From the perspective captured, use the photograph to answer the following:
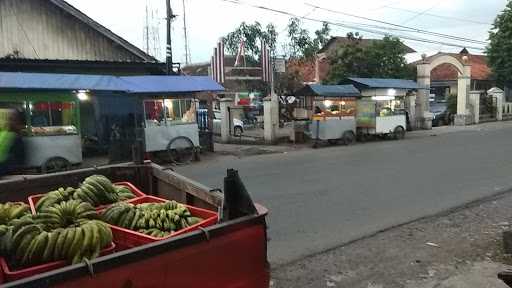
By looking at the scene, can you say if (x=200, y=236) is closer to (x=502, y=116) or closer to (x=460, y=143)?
(x=460, y=143)

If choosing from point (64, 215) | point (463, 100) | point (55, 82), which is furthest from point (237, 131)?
point (64, 215)

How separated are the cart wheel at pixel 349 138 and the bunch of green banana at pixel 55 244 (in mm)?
17286

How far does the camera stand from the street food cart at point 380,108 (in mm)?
20219

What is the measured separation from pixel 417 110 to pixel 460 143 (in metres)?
7.60

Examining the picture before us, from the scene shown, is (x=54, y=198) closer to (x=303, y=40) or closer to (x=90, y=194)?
(x=90, y=194)

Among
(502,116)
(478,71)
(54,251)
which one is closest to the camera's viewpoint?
(54,251)

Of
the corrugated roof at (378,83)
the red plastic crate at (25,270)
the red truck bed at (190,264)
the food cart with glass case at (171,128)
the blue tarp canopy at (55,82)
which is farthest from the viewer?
the corrugated roof at (378,83)

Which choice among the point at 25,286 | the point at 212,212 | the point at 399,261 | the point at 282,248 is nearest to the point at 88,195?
the point at 212,212

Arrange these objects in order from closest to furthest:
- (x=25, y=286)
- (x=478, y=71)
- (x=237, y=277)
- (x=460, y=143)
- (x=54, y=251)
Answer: (x=25, y=286)
(x=54, y=251)
(x=237, y=277)
(x=460, y=143)
(x=478, y=71)

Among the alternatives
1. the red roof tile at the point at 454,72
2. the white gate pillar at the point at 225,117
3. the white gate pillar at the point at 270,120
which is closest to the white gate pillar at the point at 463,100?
the red roof tile at the point at 454,72

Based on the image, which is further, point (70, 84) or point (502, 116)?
point (502, 116)

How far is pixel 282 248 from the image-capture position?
19.6ft

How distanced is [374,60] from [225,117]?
440 inches

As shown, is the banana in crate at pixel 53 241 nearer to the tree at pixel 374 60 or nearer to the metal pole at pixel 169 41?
the metal pole at pixel 169 41
